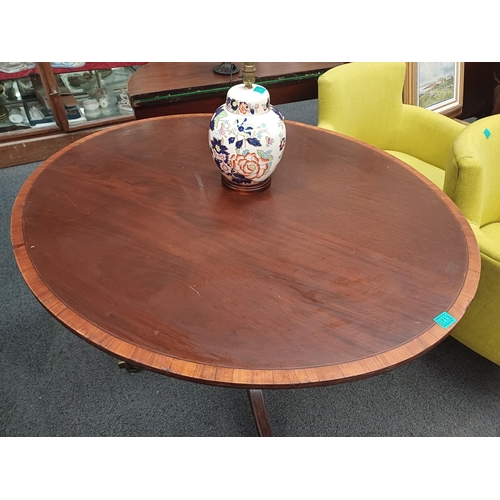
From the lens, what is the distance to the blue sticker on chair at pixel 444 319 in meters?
0.72

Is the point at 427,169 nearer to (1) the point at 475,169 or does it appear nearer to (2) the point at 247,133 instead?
(1) the point at 475,169

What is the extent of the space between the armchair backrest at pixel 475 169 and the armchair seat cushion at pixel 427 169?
0.26 metres

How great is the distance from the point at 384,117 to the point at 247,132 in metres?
0.91

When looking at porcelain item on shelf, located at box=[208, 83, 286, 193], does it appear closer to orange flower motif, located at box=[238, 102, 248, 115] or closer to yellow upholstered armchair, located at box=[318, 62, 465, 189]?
orange flower motif, located at box=[238, 102, 248, 115]

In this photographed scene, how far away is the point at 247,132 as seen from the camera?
919 millimetres

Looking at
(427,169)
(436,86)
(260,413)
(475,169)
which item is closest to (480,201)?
(475,169)

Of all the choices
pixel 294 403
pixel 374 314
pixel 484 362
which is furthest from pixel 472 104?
pixel 374 314

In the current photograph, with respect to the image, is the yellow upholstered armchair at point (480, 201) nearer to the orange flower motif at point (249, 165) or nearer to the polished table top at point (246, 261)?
the polished table top at point (246, 261)

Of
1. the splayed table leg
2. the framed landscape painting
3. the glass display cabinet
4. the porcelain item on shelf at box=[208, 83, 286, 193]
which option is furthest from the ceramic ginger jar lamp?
the glass display cabinet

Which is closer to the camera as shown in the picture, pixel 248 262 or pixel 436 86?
pixel 248 262

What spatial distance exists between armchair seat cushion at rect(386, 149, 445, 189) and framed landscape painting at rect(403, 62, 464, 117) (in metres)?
0.54

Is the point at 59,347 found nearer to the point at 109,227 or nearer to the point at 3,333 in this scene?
the point at 3,333

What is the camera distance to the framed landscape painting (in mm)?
2035

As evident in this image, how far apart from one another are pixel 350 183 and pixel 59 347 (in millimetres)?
1002
